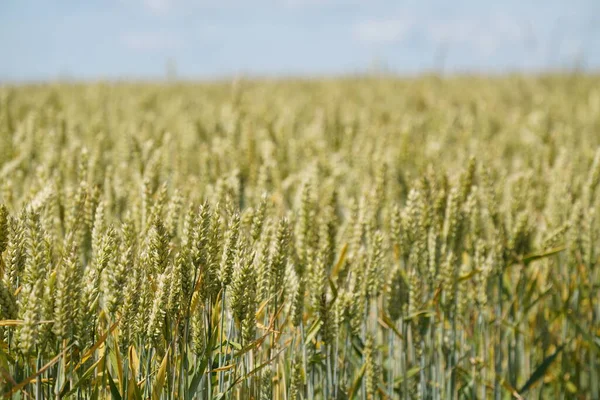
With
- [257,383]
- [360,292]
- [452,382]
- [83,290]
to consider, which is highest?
[83,290]

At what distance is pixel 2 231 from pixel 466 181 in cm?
138

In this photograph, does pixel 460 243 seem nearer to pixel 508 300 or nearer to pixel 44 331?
pixel 508 300

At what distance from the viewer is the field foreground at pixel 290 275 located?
1134 millimetres

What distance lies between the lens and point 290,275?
1479 mm

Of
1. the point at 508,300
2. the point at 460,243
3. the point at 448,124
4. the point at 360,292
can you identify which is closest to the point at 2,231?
the point at 360,292

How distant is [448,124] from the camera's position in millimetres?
3945

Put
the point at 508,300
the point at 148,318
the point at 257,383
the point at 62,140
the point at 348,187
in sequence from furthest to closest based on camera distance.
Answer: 1. the point at 62,140
2. the point at 348,187
3. the point at 508,300
4. the point at 257,383
5. the point at 148,318

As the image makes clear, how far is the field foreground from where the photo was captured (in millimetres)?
1134

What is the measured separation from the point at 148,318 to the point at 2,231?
0.38m

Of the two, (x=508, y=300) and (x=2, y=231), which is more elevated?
(x=2, y=231)

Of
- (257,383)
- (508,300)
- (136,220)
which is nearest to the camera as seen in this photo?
(257,383)

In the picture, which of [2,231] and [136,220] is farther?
[136,220]

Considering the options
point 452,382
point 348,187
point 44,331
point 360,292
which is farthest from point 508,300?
point 44,331

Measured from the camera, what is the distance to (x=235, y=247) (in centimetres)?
121
